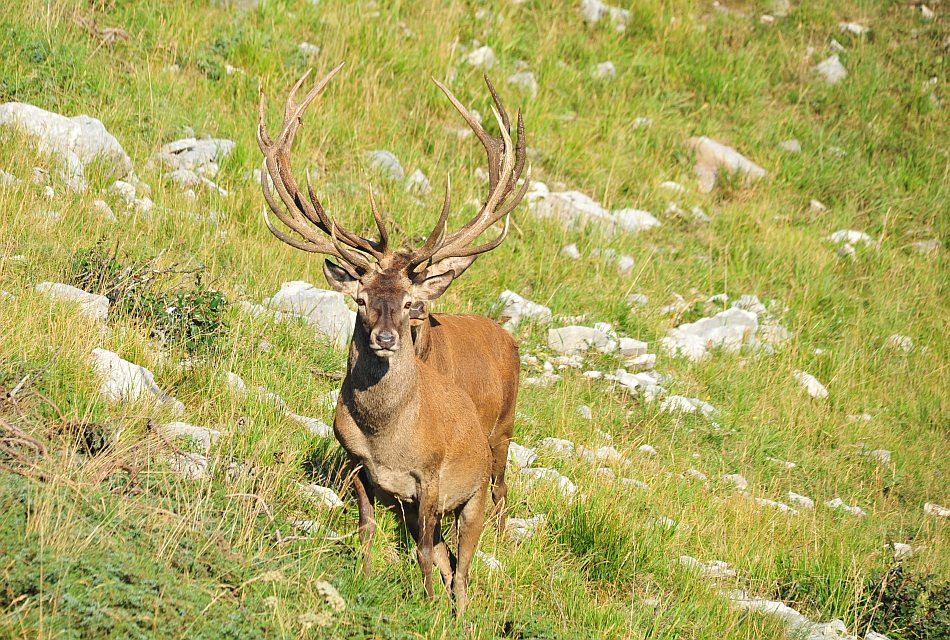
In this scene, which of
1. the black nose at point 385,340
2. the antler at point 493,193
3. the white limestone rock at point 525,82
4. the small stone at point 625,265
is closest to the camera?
the black nose at point 385,340

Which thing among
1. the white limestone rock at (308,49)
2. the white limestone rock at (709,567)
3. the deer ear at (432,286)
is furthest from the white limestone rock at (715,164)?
the deer ear at (432,286)

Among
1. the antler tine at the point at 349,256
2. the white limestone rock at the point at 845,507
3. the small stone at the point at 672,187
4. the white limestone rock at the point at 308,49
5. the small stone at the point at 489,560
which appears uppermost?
the antler tine at the point at 349,256

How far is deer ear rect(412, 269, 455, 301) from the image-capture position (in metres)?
5.34

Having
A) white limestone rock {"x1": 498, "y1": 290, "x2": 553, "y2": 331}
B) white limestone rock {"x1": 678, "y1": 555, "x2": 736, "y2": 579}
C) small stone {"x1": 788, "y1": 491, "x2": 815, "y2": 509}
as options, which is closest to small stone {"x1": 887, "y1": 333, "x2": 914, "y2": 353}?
small stone {"x1": 788, "y1": 491, "x2": 815, "y2": 509}

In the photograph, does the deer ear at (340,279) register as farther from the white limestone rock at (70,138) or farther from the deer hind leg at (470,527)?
the white limestone rock at (70,138)

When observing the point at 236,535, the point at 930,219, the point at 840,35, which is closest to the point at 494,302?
the point at 236,535

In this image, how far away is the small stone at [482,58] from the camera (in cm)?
1220

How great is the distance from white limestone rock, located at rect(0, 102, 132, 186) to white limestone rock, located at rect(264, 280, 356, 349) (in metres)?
1.86

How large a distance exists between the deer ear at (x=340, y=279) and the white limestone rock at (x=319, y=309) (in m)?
2.38

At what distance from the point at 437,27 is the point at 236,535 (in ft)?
29.5

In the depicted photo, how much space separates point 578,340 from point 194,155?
147 inches

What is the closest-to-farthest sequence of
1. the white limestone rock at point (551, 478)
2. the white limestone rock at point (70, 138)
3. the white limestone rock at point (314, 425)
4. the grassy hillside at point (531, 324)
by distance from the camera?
the grassy hillside at point (531, 324), the white limestone rock at point (314, 425), the white limestone rock at point (551, 478), the white limestone rock at point (70, 138)

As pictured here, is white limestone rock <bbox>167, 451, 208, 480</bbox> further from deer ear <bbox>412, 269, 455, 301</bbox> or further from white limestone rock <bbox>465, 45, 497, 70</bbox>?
white limestone rock <bbox>465, 45, 497, 70</bbox>

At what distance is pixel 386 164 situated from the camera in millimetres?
10219
